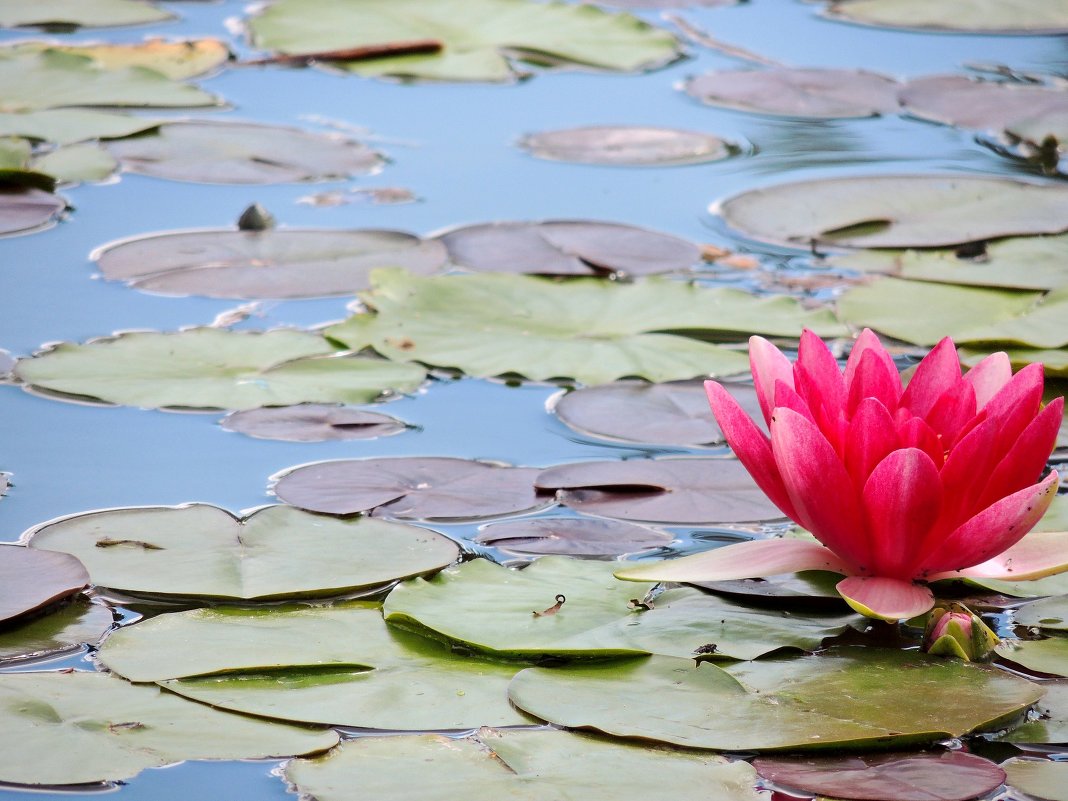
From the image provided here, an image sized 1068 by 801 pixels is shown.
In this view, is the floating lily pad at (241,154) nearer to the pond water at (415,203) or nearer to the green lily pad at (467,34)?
the pond water at (415,203)

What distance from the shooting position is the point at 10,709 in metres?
1.46

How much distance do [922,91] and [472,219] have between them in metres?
1.83

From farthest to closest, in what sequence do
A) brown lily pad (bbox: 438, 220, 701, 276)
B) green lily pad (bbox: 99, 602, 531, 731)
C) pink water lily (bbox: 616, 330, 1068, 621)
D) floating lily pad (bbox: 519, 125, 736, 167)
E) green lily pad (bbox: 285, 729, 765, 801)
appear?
Answer: 1. floating lily pad (bbox: 519, 125, 736, 167)
2. brown lily pad (bbox: 438, 220, 701, 276)
3. pink water lily (bbox: 616, 330, 1068, 621)
4. green lily pad (bbox: 99, 602, 531, 731)
5. green lily pad (bbox: 285, 729, 765, 801)

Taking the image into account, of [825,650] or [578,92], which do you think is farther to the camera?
[578,92]

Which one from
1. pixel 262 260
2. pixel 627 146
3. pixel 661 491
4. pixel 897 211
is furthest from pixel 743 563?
pixel 627 146

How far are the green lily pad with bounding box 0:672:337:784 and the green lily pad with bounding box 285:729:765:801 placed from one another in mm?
58

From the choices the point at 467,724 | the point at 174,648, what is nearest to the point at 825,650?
the point at 467,724

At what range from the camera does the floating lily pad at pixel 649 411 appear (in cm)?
229

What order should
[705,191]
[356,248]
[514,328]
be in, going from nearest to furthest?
[514,328]
[356,248]
[705,191]

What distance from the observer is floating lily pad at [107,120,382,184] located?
139 inches

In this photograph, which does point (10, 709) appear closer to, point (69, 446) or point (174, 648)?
point (174, 648)

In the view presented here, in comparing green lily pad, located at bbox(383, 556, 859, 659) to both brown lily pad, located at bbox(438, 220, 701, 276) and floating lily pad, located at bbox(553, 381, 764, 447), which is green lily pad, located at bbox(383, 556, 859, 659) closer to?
floating lily pad, located at bbox(553, 381, 764, 447)

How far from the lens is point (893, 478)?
5.22ft

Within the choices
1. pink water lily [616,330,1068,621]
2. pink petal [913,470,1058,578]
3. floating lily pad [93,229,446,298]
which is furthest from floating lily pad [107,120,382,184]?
pink petal [913,470,1058,578]
